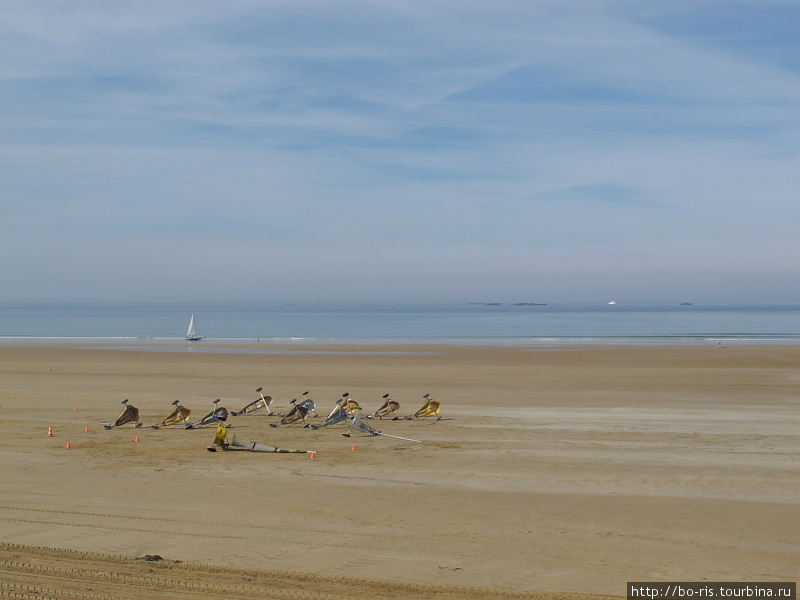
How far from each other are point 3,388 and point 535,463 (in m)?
21.8

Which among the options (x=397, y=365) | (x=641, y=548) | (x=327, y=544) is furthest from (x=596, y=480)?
(x=397, y=365)

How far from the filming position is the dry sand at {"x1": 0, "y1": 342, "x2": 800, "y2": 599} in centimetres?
767

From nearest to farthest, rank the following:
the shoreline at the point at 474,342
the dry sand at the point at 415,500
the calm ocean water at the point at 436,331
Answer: the dry sand at the point at 415,500 → the shoreline at the point at 474,342 → the calm ocean water at the point at 436,331

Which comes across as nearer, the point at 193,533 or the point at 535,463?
the point at 193,533

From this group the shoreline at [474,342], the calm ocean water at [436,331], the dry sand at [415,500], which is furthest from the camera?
the calm ocean water at [436,331]

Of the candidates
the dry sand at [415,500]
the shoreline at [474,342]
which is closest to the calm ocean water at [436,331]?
the shoreline at [474,342]

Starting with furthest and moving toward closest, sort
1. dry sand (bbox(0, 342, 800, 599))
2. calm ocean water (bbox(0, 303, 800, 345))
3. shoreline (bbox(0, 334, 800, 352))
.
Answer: calm ocean water (bbox(0, 303, 800, 345)) < shoreline (bbox(0, 334, 800, 352)) < dry sand (bbox(0, 342, 800, 599))

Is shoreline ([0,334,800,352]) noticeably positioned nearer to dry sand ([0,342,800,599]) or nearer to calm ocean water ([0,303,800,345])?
calm ocean water ([0,303,800,345])

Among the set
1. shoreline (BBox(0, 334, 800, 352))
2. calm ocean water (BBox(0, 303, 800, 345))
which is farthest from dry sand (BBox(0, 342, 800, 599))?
calm ocean water (BBox(0, 303, 800, 345))

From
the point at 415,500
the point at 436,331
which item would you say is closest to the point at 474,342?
the point at 436,331

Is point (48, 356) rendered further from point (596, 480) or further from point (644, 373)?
point (596, 480)

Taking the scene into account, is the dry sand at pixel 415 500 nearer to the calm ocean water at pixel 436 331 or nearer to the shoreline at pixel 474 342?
the shoreline at pixel 474 342

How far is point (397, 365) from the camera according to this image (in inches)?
1521

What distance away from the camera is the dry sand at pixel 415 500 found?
767 centimetres
